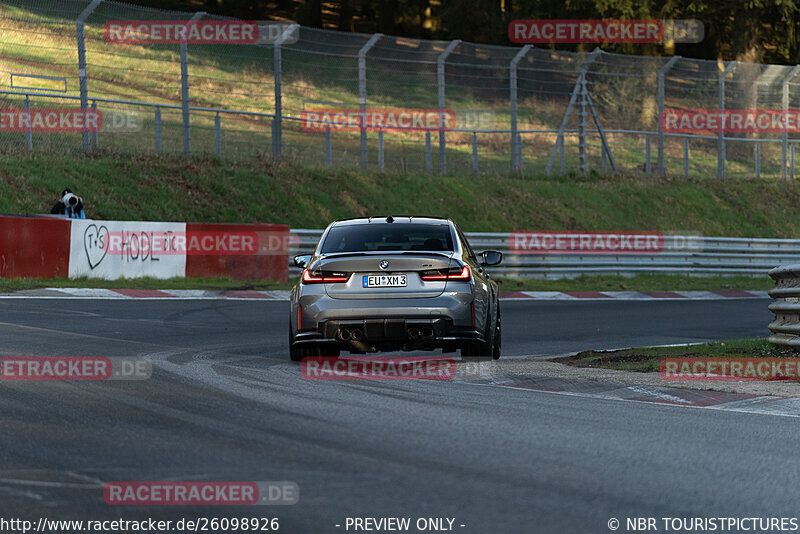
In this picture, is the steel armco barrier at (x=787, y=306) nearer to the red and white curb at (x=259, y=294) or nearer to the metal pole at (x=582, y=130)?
the red and white curb at (x=259, y=294)

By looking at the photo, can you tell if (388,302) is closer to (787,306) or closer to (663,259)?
(787,306)

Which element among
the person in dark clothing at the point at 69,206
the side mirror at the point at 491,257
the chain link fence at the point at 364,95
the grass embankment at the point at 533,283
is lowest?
the grass embankment at the point at 533,283

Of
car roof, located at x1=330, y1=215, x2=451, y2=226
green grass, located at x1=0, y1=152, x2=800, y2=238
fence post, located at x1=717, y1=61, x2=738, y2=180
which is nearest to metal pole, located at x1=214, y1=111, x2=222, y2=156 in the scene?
green grass, located at x1=0, y1=152, x2=800, y2=238

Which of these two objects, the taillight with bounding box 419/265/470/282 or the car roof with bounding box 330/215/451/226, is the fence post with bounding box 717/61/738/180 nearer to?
the car roof with bounding box 330/215/451/226

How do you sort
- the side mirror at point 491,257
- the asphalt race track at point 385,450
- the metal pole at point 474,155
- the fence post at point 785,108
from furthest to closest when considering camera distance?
the fence post at point 785,108 → the metal pole at point 474,155 → the side mirror at point 491,257 → the asphalt race track at point 385,450

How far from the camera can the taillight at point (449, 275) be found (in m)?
11.2

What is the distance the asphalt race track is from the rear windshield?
1294mm

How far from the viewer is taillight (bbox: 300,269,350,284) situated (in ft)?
36.8

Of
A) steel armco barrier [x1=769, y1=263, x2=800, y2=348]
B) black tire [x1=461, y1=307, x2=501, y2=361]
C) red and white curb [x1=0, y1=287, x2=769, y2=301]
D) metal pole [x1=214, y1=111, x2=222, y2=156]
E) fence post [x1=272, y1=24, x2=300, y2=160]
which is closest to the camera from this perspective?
black tire [x1=461, y1=307, x2=501, y2=361]

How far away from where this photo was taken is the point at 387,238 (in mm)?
11977

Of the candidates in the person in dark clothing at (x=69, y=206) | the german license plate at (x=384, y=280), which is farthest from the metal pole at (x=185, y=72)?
the german license plate at (x=384, y=280)

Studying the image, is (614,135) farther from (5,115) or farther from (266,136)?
(5,115)

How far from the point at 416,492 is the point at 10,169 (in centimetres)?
2206

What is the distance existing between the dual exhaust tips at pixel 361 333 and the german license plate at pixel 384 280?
41cm
